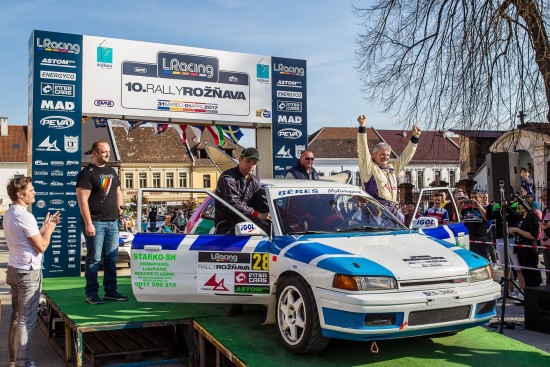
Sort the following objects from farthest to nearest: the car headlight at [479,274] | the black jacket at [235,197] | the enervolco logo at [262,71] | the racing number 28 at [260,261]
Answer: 1. the enervolco logo at [262,71]
2. the black jacket at [235,197]
3. the racing number 28 at [260,261]
4. the car headlight at [479,274]

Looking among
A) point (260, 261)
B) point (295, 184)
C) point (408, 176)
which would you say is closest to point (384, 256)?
point (260, 261)

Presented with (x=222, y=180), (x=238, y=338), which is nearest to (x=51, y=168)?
(x=222, y=180)

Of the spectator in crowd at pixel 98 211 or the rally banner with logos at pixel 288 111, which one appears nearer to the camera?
the spectator in crowd at pixel 98 211

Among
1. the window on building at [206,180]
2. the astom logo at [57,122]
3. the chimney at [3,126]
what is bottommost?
the astom logo at [57,122]

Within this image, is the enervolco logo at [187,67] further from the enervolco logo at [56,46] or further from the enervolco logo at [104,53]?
the enervolco logo at [56,46]

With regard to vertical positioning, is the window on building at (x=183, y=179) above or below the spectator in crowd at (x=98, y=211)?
above

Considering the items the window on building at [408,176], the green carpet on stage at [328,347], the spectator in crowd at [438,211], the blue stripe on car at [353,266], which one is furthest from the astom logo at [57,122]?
the window on building at [408,176]

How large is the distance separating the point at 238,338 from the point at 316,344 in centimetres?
89

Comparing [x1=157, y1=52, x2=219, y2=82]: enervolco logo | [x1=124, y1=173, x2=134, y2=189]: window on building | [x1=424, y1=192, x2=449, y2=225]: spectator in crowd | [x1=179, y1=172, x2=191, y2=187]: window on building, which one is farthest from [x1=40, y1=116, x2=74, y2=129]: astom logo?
[x1=179, y1=172, x2=191, y2=187]: window on building

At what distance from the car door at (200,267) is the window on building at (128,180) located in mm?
56350

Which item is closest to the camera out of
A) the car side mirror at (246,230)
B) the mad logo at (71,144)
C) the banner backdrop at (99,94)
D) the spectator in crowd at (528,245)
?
the car side mirror at (246,230)

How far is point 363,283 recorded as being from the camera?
4.36 m

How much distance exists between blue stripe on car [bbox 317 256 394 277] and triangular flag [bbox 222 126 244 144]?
8651 mm

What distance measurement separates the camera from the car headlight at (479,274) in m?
4.77
